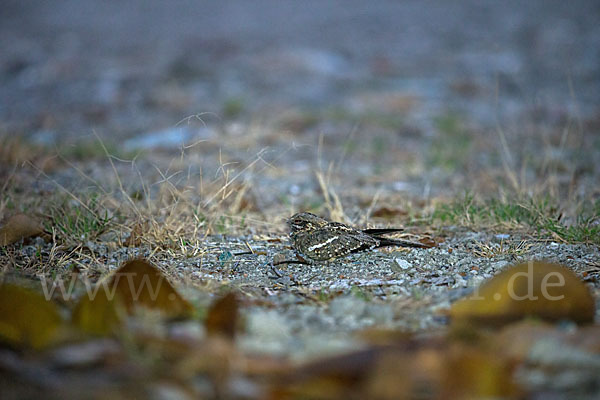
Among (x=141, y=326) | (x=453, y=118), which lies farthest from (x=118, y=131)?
(x=141, y=326)

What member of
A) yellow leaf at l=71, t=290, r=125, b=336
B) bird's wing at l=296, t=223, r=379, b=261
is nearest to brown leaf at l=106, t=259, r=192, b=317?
yellow leaf at l=71, t=290, r=125, b=336

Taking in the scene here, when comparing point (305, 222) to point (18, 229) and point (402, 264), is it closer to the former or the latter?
A: point (402, 264)

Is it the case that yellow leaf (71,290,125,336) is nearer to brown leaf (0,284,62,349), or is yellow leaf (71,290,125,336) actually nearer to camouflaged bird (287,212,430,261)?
brown leaf (0,284,62,349)

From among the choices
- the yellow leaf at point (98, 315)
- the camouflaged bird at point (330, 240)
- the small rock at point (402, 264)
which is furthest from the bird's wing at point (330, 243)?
the yellow leaf at point (98, 315)

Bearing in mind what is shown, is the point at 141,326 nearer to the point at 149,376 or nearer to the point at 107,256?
the point at 149,376

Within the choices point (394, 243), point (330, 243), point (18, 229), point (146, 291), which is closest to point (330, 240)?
point (330, 243)

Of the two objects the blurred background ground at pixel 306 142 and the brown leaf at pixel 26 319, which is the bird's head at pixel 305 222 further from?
the brown leaf at pixel 26 319
